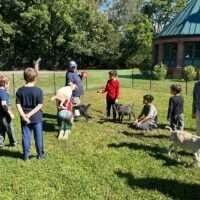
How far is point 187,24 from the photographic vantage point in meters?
28.0

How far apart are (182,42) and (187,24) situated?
1.86m

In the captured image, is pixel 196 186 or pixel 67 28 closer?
pixel 196 186

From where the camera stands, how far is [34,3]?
41.8 meters

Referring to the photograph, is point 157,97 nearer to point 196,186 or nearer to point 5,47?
point 196,186

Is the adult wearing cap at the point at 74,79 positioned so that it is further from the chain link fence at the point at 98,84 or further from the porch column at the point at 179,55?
the porch column at the point at 179,55

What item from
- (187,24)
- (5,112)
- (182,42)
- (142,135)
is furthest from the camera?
(187,24)

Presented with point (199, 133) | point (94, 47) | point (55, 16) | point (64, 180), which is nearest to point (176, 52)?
point (94, 47)

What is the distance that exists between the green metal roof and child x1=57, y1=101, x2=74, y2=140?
872 inches

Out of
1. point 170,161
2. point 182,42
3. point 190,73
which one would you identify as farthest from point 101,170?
point 182,42

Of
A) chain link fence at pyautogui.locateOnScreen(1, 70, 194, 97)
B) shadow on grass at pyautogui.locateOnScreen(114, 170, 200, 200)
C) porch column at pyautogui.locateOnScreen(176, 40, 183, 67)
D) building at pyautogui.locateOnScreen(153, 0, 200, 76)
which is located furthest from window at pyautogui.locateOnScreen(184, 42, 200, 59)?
shadow on grass at pyautogui.locateOnScreen(114, 170, 200, 200)

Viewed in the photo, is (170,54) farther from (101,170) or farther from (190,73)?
(101,170)

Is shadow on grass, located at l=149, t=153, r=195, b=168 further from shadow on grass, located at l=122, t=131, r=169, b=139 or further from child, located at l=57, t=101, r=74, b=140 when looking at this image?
child, located at l=57, t=101, r=74, b=140

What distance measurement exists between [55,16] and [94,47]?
7069 millimetres

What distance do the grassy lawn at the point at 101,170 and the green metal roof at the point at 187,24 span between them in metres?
21.3
